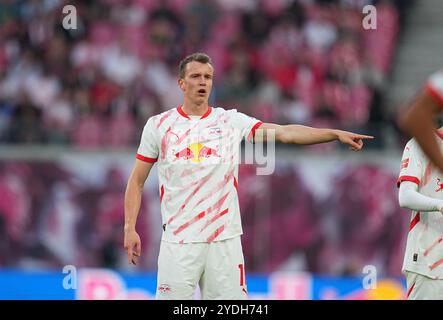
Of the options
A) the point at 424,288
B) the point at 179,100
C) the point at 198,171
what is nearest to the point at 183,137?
the point at 198,171

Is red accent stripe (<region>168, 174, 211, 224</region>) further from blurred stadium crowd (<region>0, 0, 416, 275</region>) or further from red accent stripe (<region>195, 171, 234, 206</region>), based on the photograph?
blurred stadium crowd (<region>0, 0, 416, 275</region>)

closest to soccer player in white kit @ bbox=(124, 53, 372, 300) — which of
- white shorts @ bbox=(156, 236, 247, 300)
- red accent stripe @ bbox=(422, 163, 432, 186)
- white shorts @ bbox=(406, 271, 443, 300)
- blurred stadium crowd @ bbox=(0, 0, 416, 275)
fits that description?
white shorts @ bbox=(156, 236, 247, 300)

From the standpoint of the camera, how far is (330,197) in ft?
43.3

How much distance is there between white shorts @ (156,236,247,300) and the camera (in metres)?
7.30

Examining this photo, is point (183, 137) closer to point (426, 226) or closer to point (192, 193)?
point (192, 193)

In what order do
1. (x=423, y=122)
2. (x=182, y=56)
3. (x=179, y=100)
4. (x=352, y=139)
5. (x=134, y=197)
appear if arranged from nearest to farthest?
(x=423, y=122) < (x=352, y=139) < (x=134, y=197) < (x=179, y=100) < (x=182, y=56)

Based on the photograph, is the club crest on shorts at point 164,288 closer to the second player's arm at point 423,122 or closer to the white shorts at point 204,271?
the white shorts at point 204,271

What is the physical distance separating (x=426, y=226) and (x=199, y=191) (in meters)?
1.55

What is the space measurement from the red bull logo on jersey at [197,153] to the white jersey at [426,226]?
1.29 metres

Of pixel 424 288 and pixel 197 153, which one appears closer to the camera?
pixel 424 288

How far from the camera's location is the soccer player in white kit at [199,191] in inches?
288

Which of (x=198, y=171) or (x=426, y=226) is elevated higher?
(x=198, y=171)

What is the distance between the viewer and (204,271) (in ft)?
24.2
